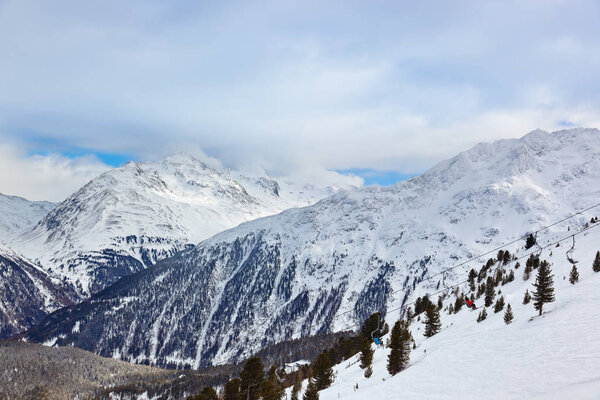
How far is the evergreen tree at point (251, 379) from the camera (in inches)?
2106

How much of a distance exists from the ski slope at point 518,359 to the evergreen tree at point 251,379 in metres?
12.9

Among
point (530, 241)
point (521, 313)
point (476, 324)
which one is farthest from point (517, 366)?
point (530, 241)

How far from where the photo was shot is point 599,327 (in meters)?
Result: 25.3

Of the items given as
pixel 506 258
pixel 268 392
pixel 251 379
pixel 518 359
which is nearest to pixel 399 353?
pixel 518 359

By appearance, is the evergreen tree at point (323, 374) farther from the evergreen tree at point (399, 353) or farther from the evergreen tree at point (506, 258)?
the evergreen tree at point (506, 258)

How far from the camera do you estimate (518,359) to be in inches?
993

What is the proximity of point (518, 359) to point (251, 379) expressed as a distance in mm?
36544

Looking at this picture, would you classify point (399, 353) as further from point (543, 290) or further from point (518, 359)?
point (518, 359)

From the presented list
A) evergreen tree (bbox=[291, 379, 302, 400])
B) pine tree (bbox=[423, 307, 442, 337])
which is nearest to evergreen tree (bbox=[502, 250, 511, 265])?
pine tree (bbox=[423, 307, 442, 337])

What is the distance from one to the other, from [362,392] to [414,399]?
11.0 metres

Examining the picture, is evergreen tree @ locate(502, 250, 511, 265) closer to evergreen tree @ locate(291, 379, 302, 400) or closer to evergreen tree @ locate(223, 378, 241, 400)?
evergreen tree @ locate(291, 379, 302, 400)

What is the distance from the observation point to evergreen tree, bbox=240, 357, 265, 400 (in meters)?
53.5

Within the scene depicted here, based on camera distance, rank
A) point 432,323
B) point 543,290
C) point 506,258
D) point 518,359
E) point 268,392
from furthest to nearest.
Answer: point 506,258 → point 432,323 → point 268,392 → point 543,290 → point 518,359

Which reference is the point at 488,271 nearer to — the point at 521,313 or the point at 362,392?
the point at 521,313
